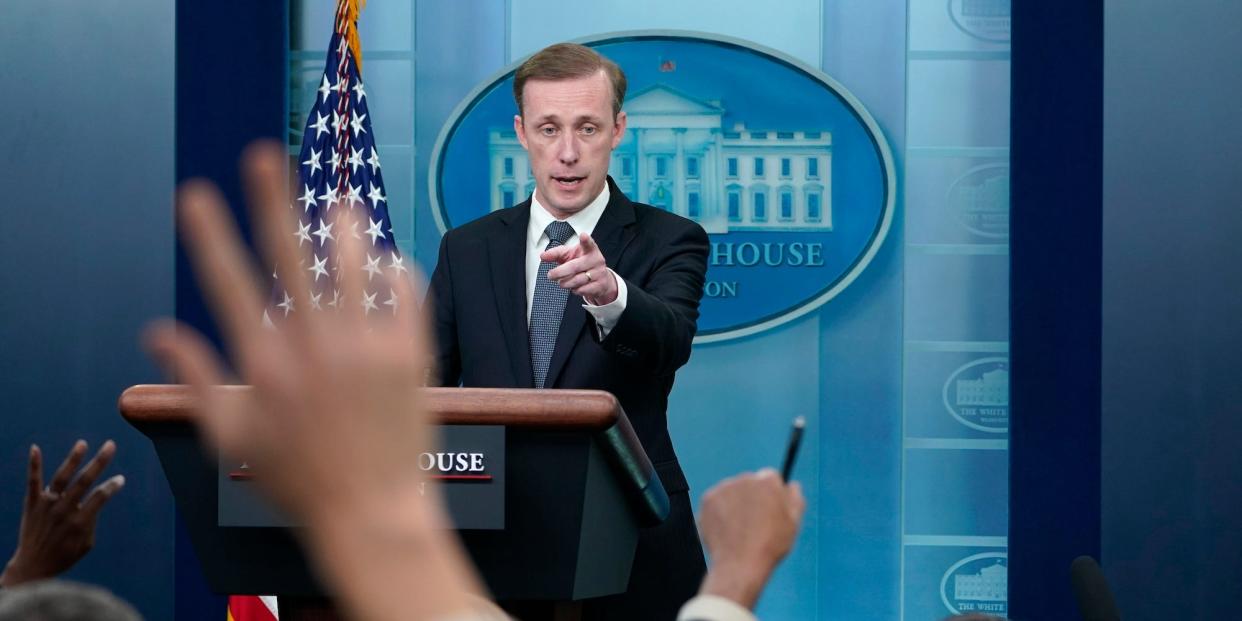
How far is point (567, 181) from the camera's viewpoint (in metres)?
2.71

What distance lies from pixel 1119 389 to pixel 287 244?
3854 mm

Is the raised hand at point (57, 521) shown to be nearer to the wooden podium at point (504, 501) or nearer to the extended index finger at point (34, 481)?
the extended index finger at point (34, 481)

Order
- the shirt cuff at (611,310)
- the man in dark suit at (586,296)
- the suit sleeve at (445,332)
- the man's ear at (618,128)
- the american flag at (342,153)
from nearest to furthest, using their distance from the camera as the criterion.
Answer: the shirt cuff at (611,310)
the man in dark suit at (586,296)
the suit sleeve at (445,332)
the man's ear at (618,128)
the american flag at (342,153)

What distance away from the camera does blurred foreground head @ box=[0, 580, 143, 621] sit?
92 cm

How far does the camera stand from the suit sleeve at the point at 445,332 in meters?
2.64

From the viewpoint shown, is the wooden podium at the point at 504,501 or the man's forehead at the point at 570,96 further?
the man's forehead at the point at 570,96

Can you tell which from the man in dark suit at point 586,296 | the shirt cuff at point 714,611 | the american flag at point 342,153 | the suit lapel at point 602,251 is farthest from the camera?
the american flag at point 342,153

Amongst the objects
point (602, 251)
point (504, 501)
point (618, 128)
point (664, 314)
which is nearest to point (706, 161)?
point (618, 128)

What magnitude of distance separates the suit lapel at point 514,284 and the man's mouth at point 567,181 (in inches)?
4.1

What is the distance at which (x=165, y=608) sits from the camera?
440cm

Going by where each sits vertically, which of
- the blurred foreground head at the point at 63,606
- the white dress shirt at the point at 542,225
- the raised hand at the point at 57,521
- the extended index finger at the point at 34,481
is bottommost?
the raised hand at the point at 57,521

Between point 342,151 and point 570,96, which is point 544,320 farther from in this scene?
point 342,151

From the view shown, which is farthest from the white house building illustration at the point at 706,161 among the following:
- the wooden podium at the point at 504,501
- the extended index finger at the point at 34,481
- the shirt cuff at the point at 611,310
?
the extended index finger at the point at 34,481

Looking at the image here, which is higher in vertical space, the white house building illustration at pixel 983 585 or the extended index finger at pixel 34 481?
the extended index finger at pixel 34 481
